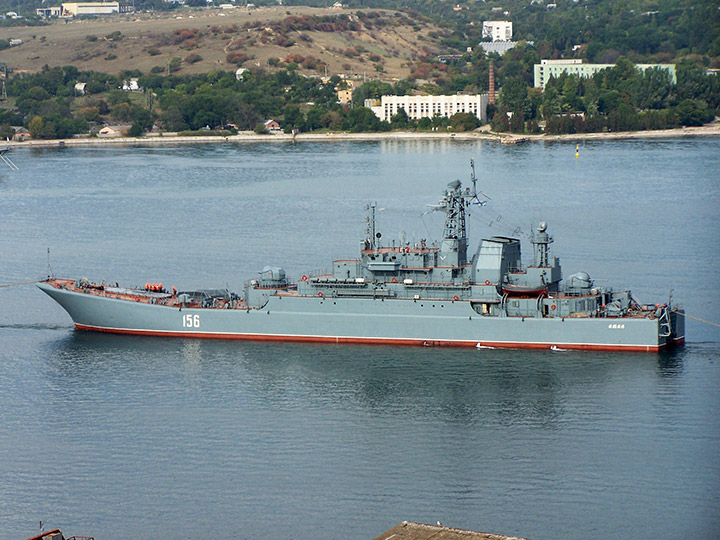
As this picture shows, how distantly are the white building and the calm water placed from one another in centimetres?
7436

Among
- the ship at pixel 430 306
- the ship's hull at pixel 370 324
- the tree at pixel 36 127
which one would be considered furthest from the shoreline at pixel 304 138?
the ship's hull at pixel 370 324

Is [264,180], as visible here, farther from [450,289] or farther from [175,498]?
[175,498]

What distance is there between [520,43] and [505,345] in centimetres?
13864

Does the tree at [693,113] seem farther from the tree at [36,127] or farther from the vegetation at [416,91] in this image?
the tree at [36,127]

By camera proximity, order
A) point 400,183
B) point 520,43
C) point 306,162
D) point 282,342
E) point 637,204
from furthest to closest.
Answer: point 520,43, point 306,162, point 400,183, point 637,204, point 282,342

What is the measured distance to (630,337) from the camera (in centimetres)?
4188

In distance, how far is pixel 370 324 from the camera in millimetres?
44281

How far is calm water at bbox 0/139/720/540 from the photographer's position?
29812mm

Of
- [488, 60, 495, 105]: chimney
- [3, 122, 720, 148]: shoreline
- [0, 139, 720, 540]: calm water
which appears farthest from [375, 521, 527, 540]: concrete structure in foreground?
[488, 60, 495, 105]: chimney

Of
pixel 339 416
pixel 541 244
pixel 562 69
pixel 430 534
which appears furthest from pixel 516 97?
pixel 430 534

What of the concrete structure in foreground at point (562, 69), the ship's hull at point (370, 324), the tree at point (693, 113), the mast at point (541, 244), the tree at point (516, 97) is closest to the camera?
the ship's hull at point (370, 324)

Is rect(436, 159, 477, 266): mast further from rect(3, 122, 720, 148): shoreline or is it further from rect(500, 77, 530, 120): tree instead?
rect(500, 77, 530, 120): tree

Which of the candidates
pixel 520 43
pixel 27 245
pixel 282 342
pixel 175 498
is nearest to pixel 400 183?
pixel 27 245

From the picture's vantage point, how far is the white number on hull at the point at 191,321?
4581cm
